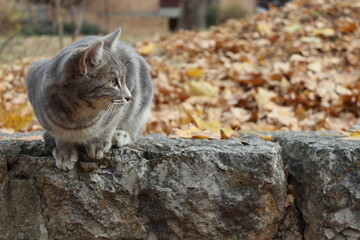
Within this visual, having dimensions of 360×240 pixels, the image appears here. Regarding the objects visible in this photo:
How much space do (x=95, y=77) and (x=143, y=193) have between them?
0.65 m

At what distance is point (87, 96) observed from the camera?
2041 mm

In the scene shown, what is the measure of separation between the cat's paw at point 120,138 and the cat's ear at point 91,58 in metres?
0.49

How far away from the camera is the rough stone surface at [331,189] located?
7.46 ft

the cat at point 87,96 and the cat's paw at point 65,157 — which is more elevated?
the cat at point 87,96

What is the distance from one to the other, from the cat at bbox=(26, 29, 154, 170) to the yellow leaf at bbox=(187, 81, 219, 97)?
204cm

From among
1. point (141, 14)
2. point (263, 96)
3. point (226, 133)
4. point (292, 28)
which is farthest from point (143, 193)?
point (141, 14)

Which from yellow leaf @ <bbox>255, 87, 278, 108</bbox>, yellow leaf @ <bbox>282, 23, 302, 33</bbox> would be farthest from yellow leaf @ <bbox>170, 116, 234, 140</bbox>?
yellow leaf @ <bbox>282, 23, 302, 33</bbox>

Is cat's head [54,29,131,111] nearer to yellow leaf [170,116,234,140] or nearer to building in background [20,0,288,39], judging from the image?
yellow leaf [170,116,234,140]

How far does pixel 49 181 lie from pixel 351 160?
4.76 ft

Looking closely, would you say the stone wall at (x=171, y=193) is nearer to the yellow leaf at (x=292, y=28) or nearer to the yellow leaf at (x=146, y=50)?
the yellow leaf at (x=146, y=50)

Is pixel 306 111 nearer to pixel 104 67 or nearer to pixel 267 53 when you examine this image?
pixel 267 53

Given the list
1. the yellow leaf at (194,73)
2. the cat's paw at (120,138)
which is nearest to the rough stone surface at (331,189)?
the cat's paw at (120,138)

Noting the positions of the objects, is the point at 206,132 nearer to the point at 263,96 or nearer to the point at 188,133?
the point at 188,133

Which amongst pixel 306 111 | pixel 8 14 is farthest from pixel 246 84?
pixel 8 14
